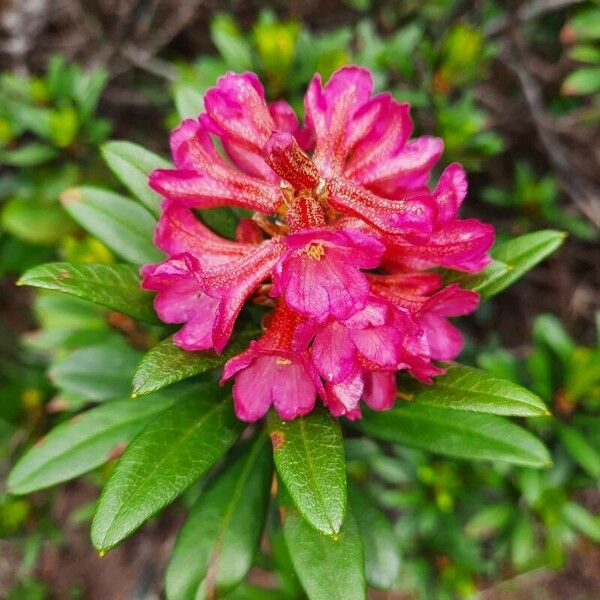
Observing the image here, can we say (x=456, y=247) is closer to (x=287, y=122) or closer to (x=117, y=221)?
(x=287, y=122)

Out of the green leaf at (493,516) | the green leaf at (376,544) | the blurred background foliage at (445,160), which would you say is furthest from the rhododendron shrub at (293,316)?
the green leaf at (493,516)

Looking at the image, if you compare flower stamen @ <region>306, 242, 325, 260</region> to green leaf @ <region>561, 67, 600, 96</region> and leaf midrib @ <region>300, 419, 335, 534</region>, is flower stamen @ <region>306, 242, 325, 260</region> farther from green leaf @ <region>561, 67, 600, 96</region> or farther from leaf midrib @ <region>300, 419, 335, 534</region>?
green leaf @ <region>561, 67, 600, 96</region>

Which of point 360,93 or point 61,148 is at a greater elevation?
point 360,93

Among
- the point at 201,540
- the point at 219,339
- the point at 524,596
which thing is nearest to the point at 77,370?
the point at 201,540

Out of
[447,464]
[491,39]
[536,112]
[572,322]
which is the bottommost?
[572,322]

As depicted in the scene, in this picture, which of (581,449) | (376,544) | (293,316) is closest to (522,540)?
(581,449)

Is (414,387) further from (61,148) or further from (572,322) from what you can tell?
(572,322)
